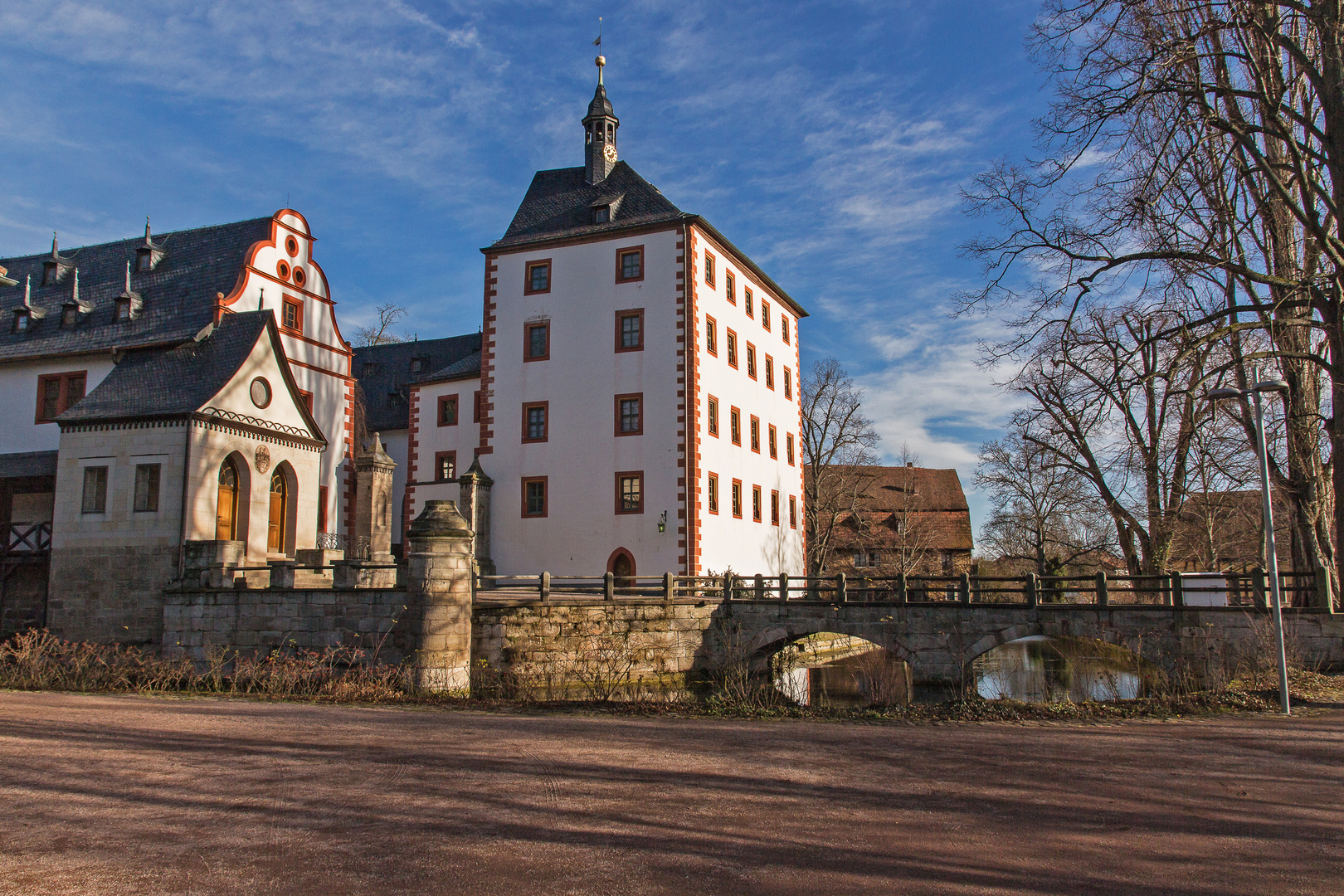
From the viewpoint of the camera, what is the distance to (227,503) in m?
23.5

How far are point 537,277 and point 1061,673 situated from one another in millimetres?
21965

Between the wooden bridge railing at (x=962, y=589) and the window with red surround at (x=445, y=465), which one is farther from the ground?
the window with red surround at (x=445, y=465)

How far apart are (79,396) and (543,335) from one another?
14.3 meters

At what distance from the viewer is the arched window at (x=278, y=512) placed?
25.4 meters

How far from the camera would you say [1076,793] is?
7.68 metres

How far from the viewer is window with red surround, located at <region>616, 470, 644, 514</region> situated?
97.8 feet

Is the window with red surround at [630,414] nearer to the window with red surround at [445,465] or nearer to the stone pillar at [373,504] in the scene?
the stone pillar at [373,504]

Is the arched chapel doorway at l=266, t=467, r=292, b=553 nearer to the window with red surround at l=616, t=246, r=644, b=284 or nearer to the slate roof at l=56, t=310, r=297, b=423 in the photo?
the slate roof at l=56, t=310, r=297, b=423

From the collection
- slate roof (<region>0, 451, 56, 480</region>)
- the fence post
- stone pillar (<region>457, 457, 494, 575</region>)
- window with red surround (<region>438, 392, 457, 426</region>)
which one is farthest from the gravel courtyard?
window with red surround (<region>438, 392, 457, 426</region>)

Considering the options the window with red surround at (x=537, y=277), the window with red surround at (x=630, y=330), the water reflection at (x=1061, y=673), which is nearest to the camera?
the water reflection at (x=1061, y=673)

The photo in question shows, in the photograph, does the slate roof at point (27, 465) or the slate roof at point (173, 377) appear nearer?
the slate roof at point (173, 377)

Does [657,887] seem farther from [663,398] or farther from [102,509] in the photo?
[663,398]

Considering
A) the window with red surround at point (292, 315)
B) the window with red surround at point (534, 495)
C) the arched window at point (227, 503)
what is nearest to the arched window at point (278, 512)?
the arched window at point (227, 503)

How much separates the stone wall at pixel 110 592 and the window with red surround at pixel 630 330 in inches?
605
